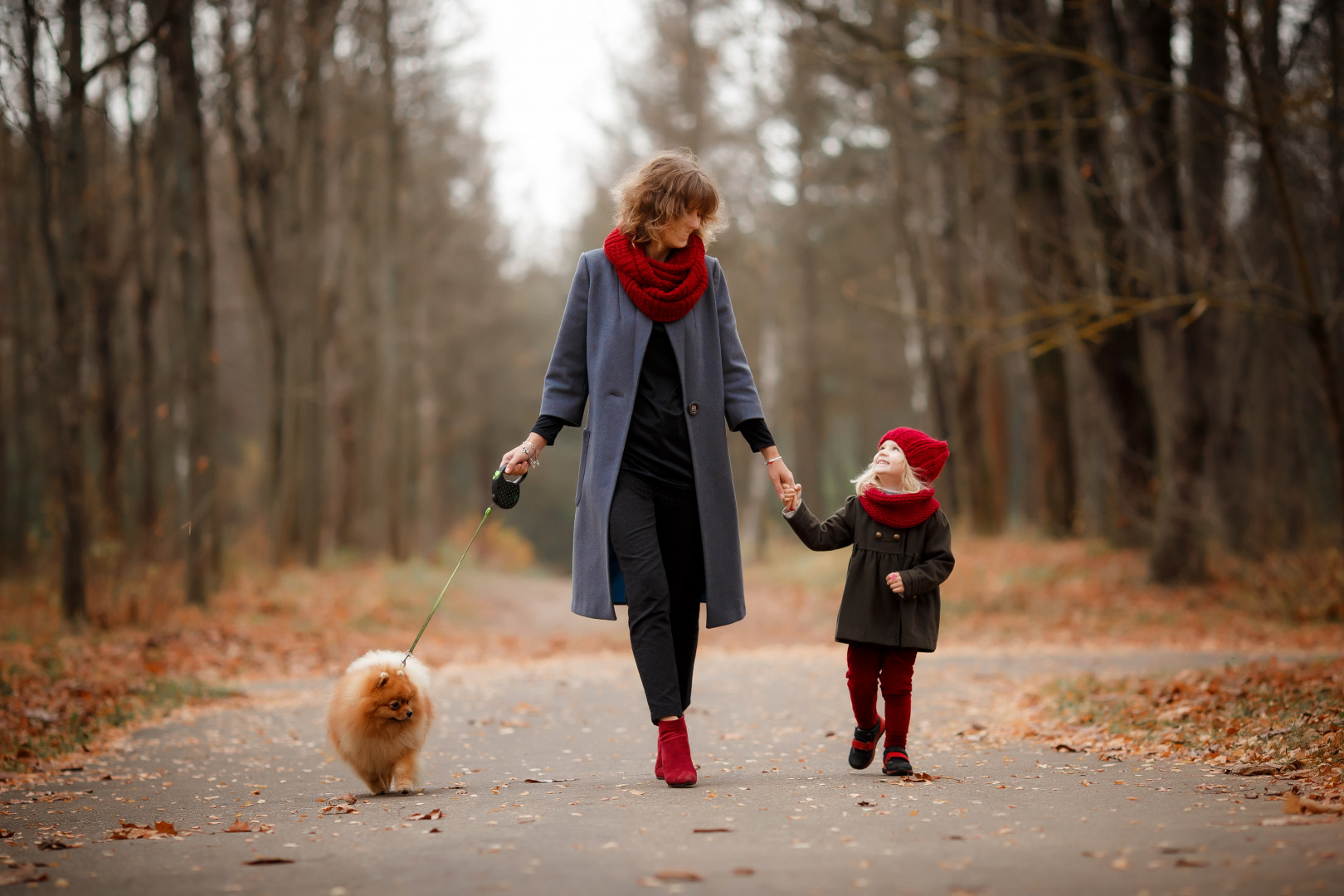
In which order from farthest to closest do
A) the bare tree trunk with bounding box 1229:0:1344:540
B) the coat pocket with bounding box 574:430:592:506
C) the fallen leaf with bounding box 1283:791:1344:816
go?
the bare tree trunk with bounding box 1229:0:1344:540, the coat pocket with bounding box 574:430:592:506, the fallen leaf with bounding box 1283:791:1344:816

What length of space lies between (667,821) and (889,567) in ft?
4.87

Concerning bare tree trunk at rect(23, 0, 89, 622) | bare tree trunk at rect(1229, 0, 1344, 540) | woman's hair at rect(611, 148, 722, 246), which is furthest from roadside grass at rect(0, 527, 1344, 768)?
woman's hair at rect(611, 148, 722, 246)

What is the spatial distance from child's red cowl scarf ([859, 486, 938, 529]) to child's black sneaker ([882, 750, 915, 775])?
0.93 m

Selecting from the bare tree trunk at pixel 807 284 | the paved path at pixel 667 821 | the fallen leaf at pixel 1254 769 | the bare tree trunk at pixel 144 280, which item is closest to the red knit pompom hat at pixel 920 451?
the paved path at pixel 667 821

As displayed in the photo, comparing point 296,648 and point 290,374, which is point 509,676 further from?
point 290,374

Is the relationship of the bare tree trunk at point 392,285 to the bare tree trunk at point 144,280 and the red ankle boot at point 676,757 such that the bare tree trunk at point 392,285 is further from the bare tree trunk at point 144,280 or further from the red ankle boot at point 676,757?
the red ankle boot at point 676,757

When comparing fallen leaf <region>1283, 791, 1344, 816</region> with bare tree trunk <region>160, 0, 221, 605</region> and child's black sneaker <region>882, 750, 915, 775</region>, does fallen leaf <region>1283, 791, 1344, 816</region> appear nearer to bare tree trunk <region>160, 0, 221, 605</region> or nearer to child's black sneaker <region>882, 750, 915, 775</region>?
child's black sneaker <region>882, 750, 915, 775</region>

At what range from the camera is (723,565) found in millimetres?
4672

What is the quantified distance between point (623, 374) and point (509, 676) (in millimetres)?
5608

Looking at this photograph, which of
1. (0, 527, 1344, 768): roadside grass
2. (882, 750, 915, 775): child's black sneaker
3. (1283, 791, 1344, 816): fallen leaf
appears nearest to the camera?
(1283, 791, 1344, 816): fallen leaf

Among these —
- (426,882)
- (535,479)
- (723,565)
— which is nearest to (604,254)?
(723,565)

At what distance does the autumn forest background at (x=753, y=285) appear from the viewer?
1114 cm

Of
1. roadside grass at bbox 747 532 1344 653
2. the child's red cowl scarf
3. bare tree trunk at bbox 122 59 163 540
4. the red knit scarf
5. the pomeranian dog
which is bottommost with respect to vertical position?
roadside grass at bbox 747 532 1344 653

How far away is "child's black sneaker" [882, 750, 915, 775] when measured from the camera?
4719 mm
